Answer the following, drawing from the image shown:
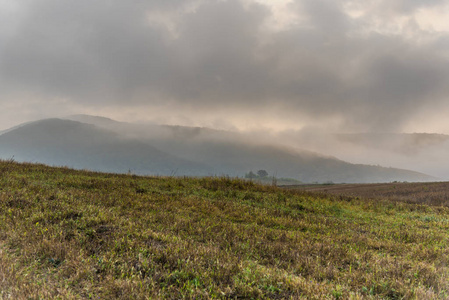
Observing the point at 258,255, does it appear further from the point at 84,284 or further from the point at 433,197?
the point at 433,197

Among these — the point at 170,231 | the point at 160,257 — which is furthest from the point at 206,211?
the point at 160,257

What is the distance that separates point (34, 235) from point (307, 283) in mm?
6840

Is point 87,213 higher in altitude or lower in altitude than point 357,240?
higher

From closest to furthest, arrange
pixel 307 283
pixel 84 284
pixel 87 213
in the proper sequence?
pixel 84 284 → pixel 307 283 → pixel 87 213

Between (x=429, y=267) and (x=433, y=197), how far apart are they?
3020 cm

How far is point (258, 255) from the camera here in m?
6.76

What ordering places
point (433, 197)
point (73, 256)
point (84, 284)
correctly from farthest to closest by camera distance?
point (433, 197), point (73, 256), point (84, 284)

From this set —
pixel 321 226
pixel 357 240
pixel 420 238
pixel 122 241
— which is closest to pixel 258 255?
pixel 122 241

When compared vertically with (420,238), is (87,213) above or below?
above

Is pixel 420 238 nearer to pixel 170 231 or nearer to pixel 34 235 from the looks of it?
pixel 170 231

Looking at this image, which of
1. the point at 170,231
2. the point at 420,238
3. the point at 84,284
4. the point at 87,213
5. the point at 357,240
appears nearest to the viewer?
the point at 84,284

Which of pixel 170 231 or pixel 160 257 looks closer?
pixel 160 257

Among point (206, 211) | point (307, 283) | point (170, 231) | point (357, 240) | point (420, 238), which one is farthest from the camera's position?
point (206, 211)

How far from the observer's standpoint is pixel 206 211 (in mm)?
11695
